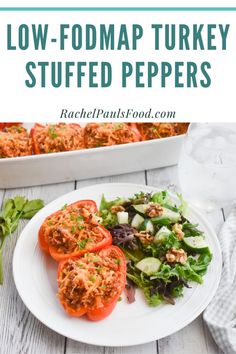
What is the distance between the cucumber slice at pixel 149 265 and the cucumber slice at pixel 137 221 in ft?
1.04

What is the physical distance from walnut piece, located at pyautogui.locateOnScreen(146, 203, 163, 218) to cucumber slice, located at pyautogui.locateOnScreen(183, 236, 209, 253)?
26 cm

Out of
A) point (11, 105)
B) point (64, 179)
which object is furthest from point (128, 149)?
point (11, 105)

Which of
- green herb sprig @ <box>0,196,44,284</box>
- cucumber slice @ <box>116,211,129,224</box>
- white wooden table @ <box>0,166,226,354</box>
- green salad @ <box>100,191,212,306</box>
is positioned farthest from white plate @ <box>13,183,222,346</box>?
cucumber slice @ <box>116,211,129,224</box>

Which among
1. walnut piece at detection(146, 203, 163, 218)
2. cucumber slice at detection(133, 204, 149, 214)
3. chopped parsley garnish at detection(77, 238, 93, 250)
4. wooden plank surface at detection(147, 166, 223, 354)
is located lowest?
wooden plank surface at detection(147, 166, 223, 354)

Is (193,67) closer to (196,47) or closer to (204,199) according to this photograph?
Answer: (196,47)

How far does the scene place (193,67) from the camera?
5078 millimetres

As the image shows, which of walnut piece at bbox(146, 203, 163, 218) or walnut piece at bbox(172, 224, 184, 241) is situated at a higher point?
walnut piece at bbox(146, 203, 163, 218)

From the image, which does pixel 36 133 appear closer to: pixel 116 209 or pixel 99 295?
pixel 116 209

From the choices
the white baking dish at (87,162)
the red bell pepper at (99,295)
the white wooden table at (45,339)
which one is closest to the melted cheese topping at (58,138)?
the white baking dish at (87,162)

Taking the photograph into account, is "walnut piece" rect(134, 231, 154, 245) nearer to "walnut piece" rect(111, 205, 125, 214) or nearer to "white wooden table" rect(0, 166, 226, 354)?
"walnut piece" rect(111, 205, 125, 214)

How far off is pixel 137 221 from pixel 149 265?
41cm

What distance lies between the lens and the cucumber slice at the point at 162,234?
3.77 metres

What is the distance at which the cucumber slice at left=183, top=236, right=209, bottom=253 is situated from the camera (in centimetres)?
382

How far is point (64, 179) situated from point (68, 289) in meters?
1.54
